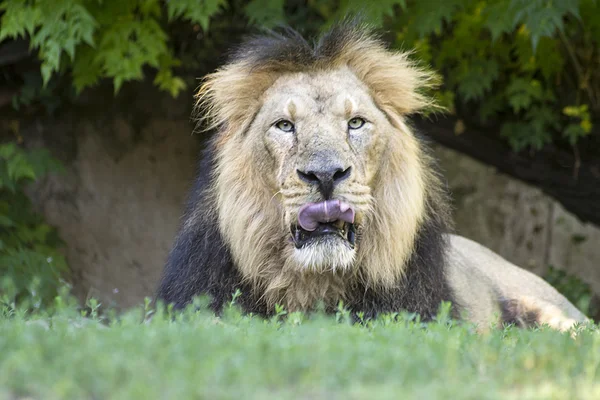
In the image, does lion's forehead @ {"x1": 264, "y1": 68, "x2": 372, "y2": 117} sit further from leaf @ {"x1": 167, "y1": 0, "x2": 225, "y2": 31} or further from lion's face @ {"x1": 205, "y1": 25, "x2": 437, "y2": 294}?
leaf @ {"x1": 167, "y1": 0, "x2": 225, "y2": 31}

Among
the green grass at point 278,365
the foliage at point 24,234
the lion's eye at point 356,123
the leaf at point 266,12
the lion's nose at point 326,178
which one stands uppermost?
the leaf at point 266,12

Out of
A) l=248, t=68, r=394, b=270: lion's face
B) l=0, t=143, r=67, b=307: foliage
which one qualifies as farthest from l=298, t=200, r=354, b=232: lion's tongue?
l=0, t=143, r=67, b=307: foliage

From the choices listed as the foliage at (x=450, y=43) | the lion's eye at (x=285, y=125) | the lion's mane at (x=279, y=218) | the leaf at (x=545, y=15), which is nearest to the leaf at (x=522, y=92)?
the foliage at (x=450, y=43)

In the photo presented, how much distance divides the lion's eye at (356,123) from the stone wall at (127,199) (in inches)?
213

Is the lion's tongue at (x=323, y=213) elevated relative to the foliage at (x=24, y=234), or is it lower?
elevated

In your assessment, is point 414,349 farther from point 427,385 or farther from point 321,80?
point 321,80

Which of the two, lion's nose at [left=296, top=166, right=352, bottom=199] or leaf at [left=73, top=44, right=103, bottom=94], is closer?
lion's nose at [left=296, top=166, right=352, bottom=199]

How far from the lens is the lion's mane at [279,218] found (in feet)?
16.5

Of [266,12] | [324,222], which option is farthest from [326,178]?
[266,12]

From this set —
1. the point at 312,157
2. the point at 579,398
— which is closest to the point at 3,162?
the point at 312,157

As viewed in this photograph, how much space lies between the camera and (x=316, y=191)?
4.66 metres

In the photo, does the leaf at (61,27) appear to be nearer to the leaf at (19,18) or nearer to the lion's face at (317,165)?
the leaf at (19,18)

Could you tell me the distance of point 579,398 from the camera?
2.60 metres

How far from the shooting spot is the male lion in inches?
187
